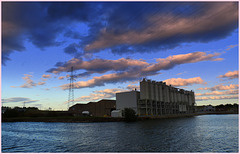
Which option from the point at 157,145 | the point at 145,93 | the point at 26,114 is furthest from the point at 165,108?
the point at 157,145

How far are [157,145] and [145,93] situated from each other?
8968 cm

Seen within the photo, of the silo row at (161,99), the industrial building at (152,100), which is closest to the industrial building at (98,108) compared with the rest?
the industrial building at (152,100)

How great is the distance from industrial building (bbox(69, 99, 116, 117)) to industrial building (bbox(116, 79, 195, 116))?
7.97 metres

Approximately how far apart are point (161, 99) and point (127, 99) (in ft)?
95.6

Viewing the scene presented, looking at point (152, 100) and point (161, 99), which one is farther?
point (161, 99)

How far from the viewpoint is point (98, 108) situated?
135375mm

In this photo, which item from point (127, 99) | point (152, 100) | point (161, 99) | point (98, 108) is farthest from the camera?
point (161, 99)

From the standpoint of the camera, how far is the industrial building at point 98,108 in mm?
133500

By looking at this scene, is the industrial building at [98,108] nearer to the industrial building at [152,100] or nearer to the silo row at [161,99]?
the industrial building at [152,100]

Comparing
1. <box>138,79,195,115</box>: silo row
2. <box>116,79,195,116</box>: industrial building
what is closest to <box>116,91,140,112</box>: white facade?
<box>116,79,195,116</box>: industrial building

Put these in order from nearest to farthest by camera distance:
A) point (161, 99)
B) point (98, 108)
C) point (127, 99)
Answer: point (127, 99) → point (98, 108) → point (161, 99)

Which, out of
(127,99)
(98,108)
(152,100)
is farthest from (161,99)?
(98,108)

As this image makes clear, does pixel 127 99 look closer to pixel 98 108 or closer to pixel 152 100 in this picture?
pixel 152 100

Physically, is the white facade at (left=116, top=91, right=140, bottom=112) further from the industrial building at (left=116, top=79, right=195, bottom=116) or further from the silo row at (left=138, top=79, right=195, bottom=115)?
the silo row at (left=138, top=79, right=195, bottom=115)
